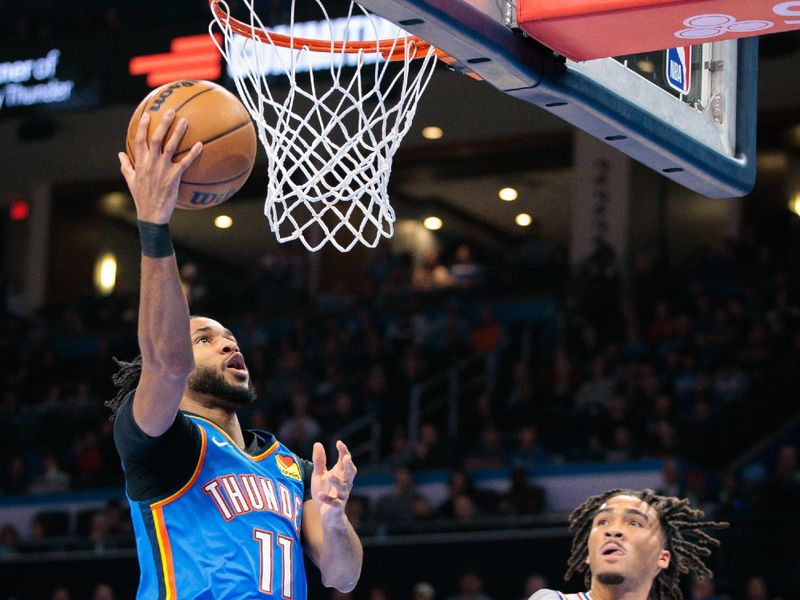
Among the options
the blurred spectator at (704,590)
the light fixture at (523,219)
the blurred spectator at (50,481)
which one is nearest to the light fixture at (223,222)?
the light fixture at (523,219)

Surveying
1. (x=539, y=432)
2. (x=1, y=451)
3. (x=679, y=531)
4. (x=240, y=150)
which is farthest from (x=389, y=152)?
(x=1, y=451)

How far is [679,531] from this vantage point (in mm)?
5121

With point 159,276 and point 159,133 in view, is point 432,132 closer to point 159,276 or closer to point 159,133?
point 159,133

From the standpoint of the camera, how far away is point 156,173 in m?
3.57

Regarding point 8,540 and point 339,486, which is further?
point 8,540

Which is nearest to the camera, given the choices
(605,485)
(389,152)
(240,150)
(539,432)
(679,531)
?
(240,150)

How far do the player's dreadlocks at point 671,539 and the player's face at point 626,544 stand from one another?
0.04 meters

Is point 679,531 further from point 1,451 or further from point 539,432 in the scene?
point 1,451

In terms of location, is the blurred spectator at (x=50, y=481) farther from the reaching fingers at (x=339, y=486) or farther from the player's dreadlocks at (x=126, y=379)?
the reaching fingers at (x=339, y=486)

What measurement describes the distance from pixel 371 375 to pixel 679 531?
9176mm

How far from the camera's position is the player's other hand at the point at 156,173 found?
3.55 metres

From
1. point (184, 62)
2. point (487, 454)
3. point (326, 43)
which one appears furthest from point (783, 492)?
point (184, 62)

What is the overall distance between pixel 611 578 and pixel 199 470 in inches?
62.4

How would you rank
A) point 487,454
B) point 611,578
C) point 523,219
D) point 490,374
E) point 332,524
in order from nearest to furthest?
point 332,524 < point 611,578 < point 487,454 < point 490,374 < point 523,219
